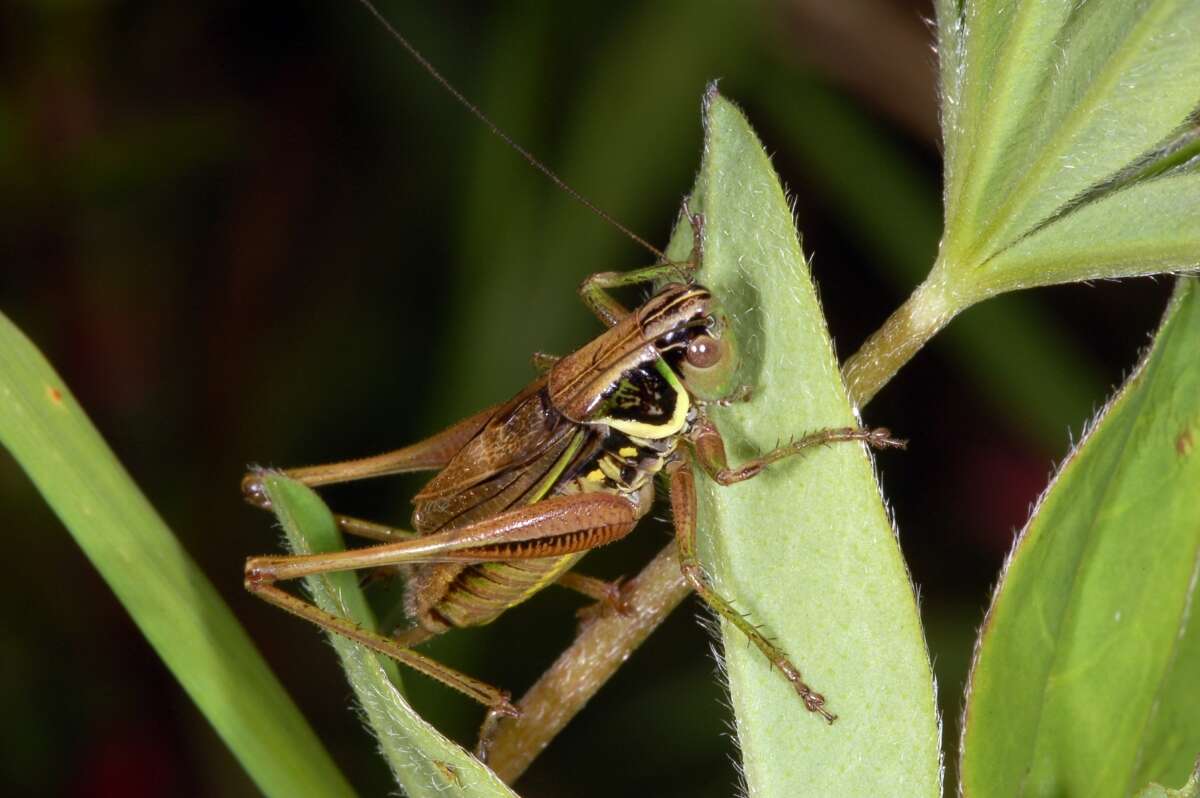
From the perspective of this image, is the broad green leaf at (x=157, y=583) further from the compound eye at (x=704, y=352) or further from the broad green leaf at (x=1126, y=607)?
the broad green leaf at (x=1126, y=607)

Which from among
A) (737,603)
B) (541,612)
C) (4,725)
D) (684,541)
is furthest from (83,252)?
(737,603)

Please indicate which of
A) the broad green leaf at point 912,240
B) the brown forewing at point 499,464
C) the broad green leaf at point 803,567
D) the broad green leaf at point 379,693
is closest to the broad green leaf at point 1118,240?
the broad green leaf at point 803,567

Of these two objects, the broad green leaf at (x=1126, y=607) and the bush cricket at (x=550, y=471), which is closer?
the broad green leaf at (x=1126, y=607)

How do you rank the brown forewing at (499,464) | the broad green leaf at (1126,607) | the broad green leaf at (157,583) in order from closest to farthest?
the broad green leaf at (1126,607) < the broad green leaf at (157,583) < the brown forewing at (499,464)

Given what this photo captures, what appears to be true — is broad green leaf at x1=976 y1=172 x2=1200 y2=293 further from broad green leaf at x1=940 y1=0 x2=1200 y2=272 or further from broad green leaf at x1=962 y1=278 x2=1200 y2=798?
broad green leaf at x1=962 y1=278 x2=1200 y2=798

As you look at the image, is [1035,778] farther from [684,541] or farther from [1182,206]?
[1182,206]

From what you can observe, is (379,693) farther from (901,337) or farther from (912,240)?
(912,240)
